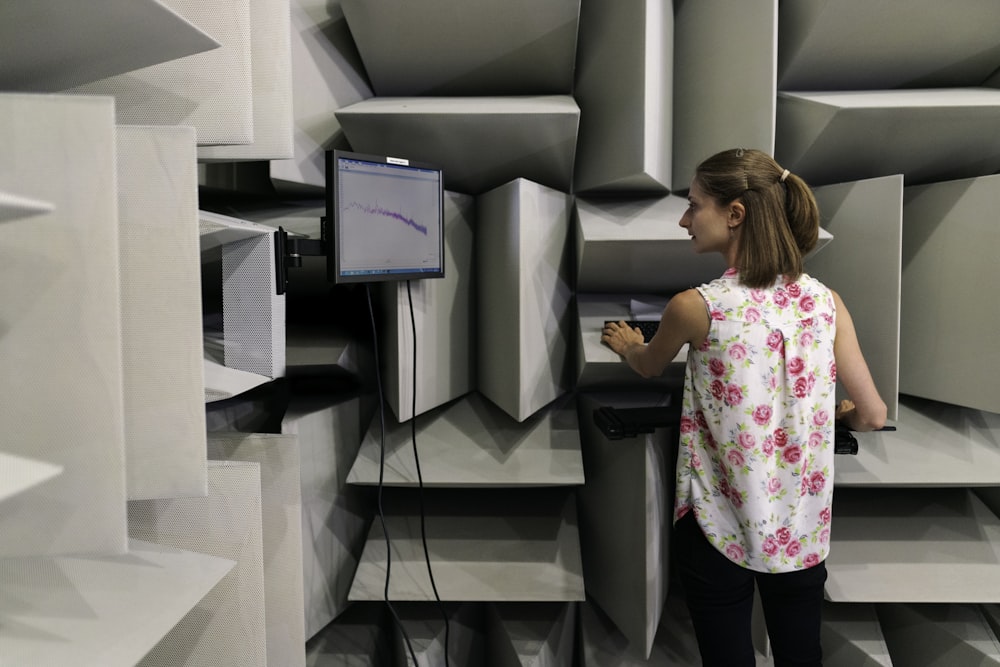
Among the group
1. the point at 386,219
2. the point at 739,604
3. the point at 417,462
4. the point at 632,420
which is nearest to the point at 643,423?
the point at 632,420

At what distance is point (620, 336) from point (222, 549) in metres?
0.82

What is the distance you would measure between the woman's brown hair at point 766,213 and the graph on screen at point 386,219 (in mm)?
543

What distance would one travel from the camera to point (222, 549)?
0.95m

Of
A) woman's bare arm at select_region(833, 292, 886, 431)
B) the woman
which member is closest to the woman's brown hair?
the woman

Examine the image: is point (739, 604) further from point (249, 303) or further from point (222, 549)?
point (249, 303)

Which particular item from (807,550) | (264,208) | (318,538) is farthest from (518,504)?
(264,208)

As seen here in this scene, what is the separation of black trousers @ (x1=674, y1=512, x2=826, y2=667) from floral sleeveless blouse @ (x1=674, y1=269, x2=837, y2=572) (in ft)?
0.13

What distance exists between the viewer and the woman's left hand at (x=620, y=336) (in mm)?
1250

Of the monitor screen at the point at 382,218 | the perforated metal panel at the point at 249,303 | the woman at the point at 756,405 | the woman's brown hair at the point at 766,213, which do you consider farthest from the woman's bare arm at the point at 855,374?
the perforated metal panel at the point at 249,303

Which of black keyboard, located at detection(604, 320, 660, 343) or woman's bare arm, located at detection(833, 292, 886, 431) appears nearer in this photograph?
woman's bare arm, located at detection(833, 292, 886, 431)

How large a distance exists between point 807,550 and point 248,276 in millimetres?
1071

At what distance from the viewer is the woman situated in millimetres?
1004

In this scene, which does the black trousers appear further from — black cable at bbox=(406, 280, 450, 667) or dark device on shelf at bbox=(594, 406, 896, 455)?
black cable at bbox=(406, 280, 450, 667)

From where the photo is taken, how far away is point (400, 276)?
117 centimetres
